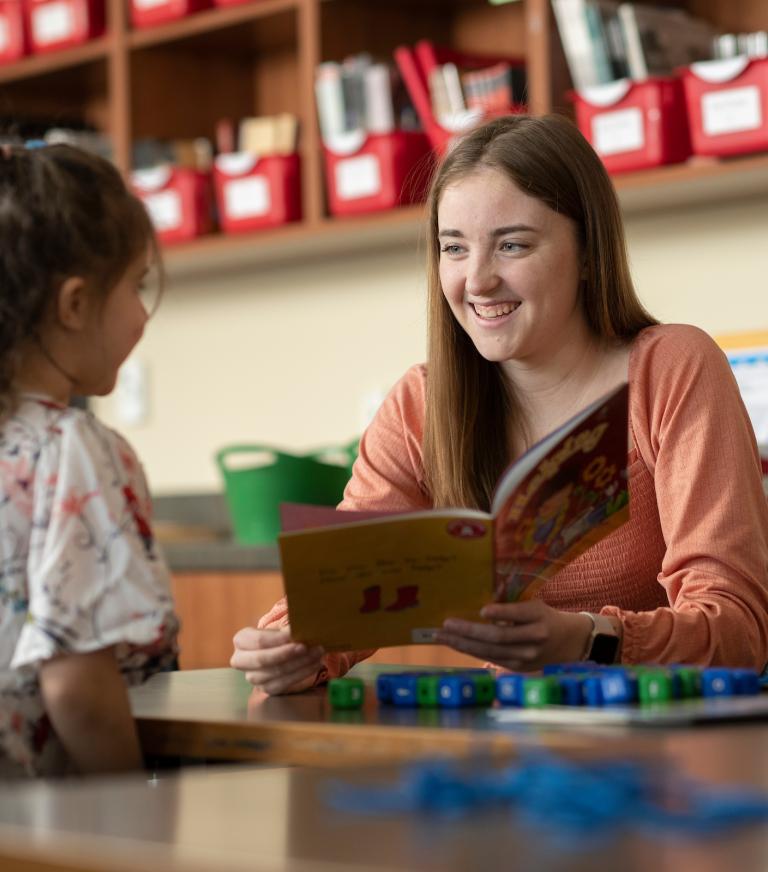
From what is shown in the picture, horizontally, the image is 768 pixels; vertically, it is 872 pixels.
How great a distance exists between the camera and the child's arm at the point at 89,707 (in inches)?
41.9

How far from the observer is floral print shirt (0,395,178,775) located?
1.07 metres

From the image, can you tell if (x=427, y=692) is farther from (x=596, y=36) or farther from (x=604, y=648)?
(x=596, y=36)

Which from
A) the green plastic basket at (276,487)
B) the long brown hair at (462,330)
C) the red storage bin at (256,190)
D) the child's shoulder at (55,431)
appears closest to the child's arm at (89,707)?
the child's shoulder at (55,431)

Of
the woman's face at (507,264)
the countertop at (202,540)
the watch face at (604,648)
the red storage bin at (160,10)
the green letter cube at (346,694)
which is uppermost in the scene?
the red storage bin at (160,10)

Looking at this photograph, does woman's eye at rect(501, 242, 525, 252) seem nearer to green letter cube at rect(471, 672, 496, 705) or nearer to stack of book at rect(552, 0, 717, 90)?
green letter cube at rect(471, 672, 496, 705)

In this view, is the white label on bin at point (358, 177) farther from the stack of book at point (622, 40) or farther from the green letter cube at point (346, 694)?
the green letter cube at point (346, 694)

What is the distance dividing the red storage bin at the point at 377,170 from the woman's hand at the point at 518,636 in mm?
1698

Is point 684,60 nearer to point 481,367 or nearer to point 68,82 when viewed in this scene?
point 481,367

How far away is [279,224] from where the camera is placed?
3.18 meters

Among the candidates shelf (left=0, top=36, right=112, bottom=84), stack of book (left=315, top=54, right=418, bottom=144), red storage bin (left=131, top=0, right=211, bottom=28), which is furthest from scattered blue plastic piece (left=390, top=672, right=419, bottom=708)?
shelf (left=0, top=36, right=112, bottom=84)

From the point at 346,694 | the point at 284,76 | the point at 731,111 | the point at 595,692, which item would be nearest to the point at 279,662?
the point at 346,694

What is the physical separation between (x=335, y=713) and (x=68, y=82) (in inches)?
116

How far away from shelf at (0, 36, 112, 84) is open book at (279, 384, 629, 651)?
248 cm

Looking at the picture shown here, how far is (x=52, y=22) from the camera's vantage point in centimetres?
356
